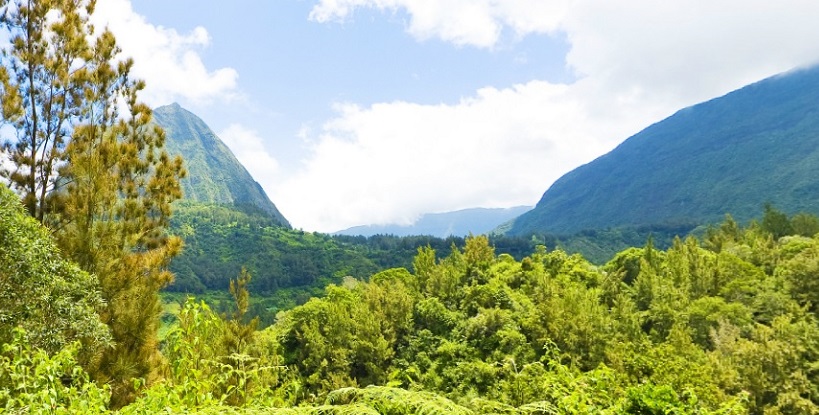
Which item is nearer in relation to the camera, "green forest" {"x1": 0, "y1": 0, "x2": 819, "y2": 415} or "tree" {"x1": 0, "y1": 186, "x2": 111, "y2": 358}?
"green forest" {"x1": 0, "y1": 0, "x2": 819, "y2": 415}

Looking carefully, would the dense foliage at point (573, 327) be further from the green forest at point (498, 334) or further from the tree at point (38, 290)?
the tree at point (38, 290)

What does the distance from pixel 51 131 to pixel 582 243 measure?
634 feet

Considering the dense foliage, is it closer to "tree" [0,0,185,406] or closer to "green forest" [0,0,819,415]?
"green forest" [0,0,819,415]

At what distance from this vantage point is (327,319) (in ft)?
165

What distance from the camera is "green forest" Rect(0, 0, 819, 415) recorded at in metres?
5.32

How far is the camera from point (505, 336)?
4203 cm

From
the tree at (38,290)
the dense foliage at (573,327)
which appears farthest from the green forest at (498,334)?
the dense foliage at (573,327)

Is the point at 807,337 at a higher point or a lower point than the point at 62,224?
lower

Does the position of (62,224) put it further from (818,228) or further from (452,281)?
(818,228)

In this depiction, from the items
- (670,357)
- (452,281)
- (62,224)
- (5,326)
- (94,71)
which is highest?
(94,71)

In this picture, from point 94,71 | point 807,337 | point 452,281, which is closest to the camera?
point 94,71

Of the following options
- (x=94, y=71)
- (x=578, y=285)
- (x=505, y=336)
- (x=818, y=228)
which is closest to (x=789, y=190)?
(x=818, y=228)

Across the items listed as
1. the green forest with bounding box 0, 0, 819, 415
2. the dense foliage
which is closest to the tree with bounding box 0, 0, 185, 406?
the green forest with bounding box 0, 0, 819, 415

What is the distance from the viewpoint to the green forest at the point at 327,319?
532 centimetres
